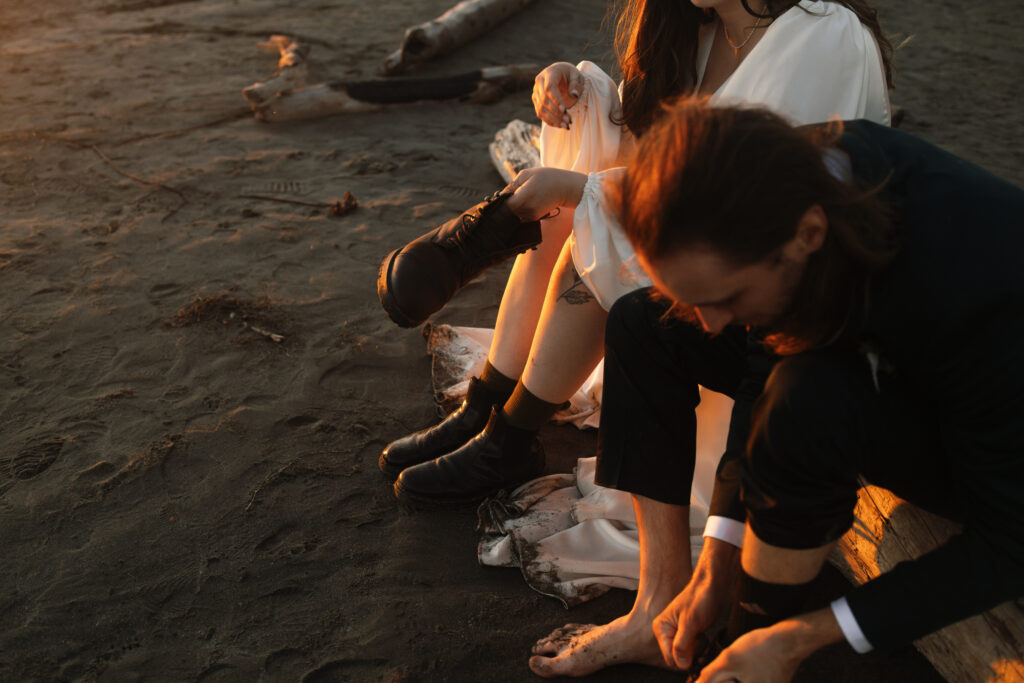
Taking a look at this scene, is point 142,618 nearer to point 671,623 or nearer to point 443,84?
point 671,623

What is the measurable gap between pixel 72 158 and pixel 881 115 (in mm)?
3968

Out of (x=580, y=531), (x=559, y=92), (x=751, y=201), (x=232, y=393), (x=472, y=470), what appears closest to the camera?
(x=751, y=201)

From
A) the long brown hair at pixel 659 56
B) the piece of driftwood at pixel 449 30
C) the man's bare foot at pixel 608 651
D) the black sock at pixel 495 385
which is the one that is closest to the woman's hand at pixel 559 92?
the long brown hair at pixel 659 56

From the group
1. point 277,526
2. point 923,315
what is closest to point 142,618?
point 277,526

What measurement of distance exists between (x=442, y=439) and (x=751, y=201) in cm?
136

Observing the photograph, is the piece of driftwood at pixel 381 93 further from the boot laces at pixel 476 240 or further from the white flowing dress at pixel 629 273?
the white flowing dress at pixel 629 273

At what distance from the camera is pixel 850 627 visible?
Answer: 1.26 m

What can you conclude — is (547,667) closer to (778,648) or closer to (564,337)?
(778,648)

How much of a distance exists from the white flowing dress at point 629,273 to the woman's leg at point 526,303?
188 millimetres

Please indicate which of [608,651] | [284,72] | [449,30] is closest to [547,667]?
[608,651]

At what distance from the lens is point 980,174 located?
1.25 m

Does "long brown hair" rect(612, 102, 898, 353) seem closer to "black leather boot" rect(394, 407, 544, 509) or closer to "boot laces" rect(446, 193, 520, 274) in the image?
"boot laces" rect(446, 193, 520, 274)

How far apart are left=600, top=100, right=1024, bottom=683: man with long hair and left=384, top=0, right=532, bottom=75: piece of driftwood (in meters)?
4.81

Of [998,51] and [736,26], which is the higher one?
[736,26]
